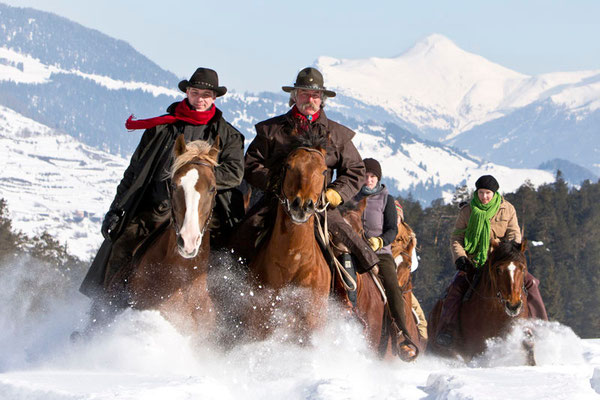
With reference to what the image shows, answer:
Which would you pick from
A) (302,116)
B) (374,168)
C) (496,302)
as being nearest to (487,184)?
(496,302)

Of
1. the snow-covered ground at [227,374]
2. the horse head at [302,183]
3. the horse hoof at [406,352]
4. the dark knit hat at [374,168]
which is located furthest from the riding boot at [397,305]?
the horse head at [302,183]

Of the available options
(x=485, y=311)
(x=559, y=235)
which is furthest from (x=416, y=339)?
(x=559, y=235)

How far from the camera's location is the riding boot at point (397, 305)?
39.8 ft

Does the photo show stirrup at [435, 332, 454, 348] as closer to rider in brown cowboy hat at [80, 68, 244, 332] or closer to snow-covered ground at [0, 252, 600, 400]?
snow-covered ground at [0, 252, 600, 400]

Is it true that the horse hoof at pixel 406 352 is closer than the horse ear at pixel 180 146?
No

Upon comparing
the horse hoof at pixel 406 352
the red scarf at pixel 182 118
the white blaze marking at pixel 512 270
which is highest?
the red scarf at pixel 182 118

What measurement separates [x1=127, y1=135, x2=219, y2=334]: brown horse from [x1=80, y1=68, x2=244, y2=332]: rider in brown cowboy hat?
45 centimetres

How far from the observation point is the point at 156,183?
927 centimetres

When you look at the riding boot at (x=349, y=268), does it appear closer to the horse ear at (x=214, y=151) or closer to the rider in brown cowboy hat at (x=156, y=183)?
the rider in brown cowboy hat at (x=156, y=183)

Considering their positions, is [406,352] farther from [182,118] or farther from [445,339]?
[182,118]

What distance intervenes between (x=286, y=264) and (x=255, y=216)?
2.56 ft

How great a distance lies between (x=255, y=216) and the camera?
359 inches

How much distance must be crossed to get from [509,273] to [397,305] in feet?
8.24

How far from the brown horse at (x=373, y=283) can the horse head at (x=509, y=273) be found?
149 centimetres
